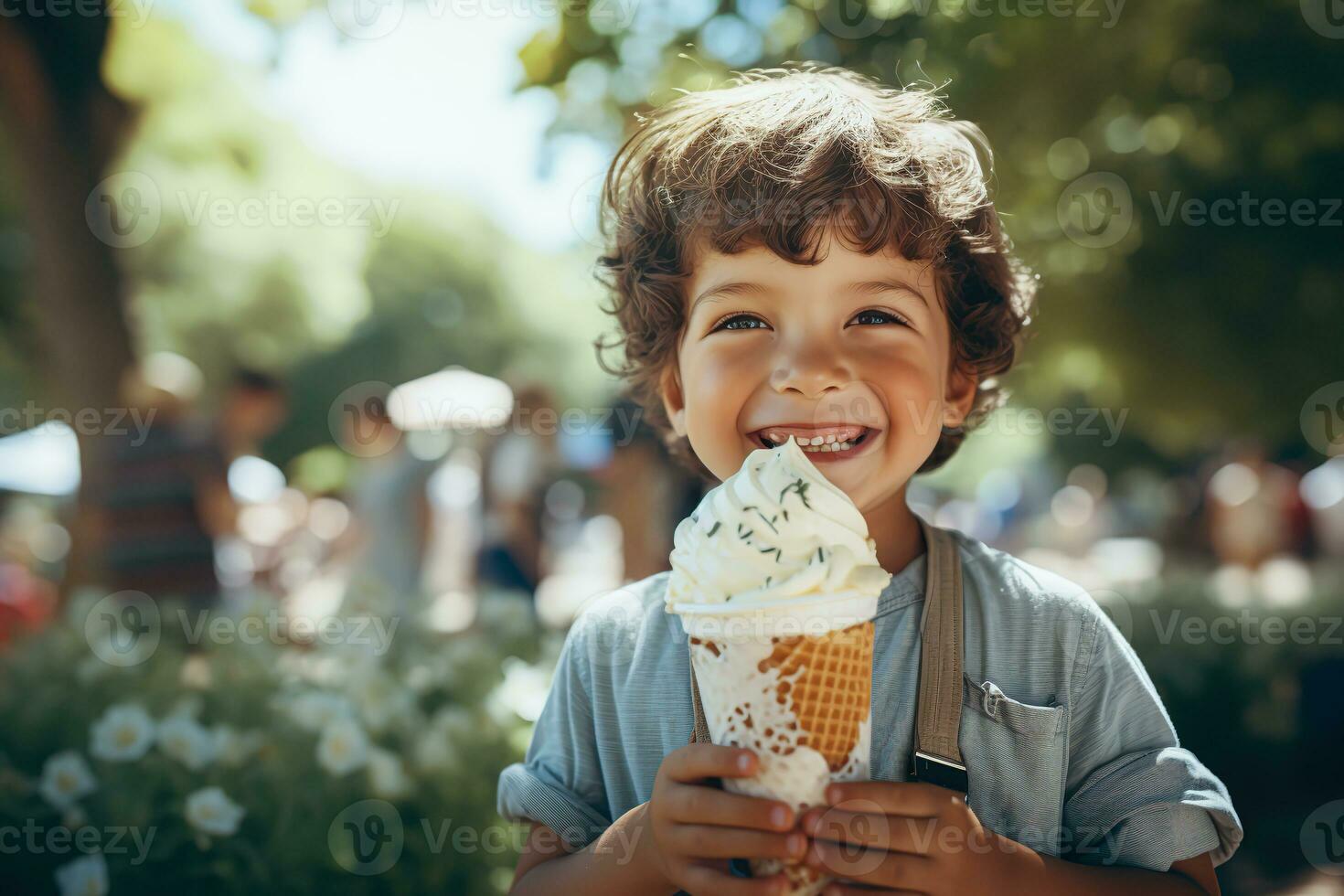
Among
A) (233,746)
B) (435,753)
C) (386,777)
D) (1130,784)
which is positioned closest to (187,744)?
(233,746)

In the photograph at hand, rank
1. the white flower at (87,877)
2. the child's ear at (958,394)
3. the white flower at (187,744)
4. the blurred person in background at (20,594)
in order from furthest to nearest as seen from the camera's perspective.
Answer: the blurred person in background at (20,594), the white flower at (187,744), the white flower at (87,877), the child's ear at (958,394)

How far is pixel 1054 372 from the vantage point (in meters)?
8.05

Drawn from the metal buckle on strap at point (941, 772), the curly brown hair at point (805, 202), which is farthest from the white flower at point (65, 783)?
the metal buckle on strap at point (941, 772)

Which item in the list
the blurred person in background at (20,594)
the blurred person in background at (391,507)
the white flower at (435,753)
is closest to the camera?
the white flower at (435,753)

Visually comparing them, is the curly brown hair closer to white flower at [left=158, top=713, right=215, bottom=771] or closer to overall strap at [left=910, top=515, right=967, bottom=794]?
overall strap at [left=910, top=515, right=967, bottom=794]

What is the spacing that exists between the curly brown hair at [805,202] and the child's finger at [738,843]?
87cm

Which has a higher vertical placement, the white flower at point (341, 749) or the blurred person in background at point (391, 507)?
the blurred person in background at point (391, 507)

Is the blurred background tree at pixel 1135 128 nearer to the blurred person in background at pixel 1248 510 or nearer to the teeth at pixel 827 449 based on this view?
the teeth at pixel 827 449

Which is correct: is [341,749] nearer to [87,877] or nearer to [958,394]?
[87,877]

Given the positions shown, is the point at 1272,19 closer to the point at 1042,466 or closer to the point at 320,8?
the point at 320,8

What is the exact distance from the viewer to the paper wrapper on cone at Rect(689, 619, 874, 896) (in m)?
1.41

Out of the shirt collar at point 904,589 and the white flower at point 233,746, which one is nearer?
the shirt collar at point 904,589

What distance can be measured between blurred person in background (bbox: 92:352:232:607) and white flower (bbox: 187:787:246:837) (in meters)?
3.63

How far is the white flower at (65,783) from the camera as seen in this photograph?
2.99 metres
